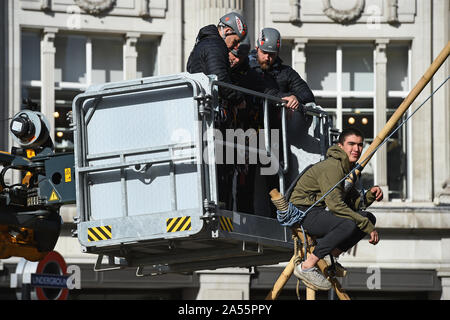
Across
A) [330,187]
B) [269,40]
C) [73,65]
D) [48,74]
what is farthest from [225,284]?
[330,187]

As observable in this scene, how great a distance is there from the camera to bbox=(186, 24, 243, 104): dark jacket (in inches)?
626

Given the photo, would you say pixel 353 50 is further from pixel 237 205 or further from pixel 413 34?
pixel 237 205


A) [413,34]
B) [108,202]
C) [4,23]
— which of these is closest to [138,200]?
[108,202]

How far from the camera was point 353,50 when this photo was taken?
1270 inches

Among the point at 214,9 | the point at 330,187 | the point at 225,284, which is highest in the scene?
the point at 214,9

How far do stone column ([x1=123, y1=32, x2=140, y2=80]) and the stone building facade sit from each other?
0.02 metres

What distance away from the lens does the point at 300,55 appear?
3164 cm

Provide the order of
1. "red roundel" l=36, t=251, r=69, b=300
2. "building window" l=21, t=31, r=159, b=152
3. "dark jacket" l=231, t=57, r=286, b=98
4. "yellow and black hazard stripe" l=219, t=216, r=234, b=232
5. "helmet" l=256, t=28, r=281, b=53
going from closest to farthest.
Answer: "yellow and black hazard stripe" l=219, t=216, r=234, b=232 < "dark jacket" l=231, t=57, r=286, b=98 < "helmet" l=256, t=28, r=281, b=53 < "red roundel" l=36, t=251, r=69, b=300 < "building window" l=21, t=31, r=159, b=152

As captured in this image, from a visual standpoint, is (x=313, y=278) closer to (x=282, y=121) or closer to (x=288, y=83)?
(x=282, y=121)

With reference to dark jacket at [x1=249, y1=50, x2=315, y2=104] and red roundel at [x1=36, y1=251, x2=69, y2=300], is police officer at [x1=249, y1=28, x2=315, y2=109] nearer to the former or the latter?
dark jacket at [x1=249, y1=50, x2=315, y2=104]

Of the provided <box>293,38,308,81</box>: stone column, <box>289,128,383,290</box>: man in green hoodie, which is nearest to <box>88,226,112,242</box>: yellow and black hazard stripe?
<box>289,128,383,290</box>: man in green hoodie

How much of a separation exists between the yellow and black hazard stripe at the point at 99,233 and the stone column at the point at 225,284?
14508mm

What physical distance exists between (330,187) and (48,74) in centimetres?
1579

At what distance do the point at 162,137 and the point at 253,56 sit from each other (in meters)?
1.97
